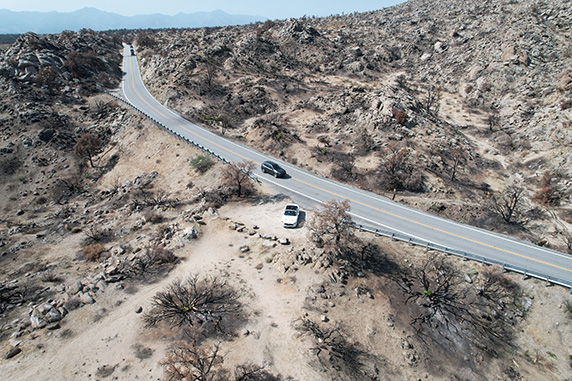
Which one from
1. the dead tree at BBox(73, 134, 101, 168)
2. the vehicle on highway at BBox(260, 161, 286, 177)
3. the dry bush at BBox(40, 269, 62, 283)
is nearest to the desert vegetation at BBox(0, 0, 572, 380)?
the dry bush at BBox(40, 269, 62, 283)

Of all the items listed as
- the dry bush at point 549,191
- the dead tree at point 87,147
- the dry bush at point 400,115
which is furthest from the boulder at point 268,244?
the dead tree at point 87,147

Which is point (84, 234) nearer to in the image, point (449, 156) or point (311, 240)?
point (311, 240)

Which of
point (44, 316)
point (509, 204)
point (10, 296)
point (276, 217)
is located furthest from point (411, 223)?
point (10, 296)

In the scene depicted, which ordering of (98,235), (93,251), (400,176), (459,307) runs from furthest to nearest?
(400,176) < (98,235) < (93,251) < (459,307)

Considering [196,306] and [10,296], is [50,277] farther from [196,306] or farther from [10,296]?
[196,306]

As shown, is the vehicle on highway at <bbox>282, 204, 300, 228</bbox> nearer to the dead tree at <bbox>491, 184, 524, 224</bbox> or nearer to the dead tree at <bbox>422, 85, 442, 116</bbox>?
the dead tree at <bbox>491, 184, 524, 224</bbox>

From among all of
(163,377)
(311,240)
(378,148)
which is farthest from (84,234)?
(378,148)
